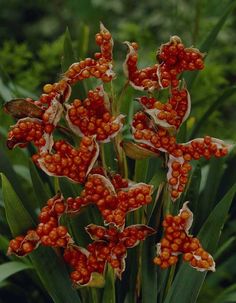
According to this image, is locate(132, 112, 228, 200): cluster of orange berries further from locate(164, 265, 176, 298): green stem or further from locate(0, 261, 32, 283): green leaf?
locate(0, 261, 32, 283): green leaf

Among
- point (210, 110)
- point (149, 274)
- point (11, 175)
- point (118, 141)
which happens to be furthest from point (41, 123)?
point (210, 110)

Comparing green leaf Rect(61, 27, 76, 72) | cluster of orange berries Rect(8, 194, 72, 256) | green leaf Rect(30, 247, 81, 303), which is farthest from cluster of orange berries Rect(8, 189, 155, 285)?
green leaf Rect(61, 27, 76, 72)

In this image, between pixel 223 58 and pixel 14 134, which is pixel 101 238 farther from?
pixel 223 58

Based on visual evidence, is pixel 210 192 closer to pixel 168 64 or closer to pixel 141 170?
pixel 141 170

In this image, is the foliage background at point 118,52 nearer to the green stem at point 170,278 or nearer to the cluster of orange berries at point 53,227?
the green stem at point 170,278

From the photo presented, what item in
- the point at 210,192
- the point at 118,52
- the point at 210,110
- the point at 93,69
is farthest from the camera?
the point at 118,52

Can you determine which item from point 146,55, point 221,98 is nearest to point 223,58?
point 146,55
